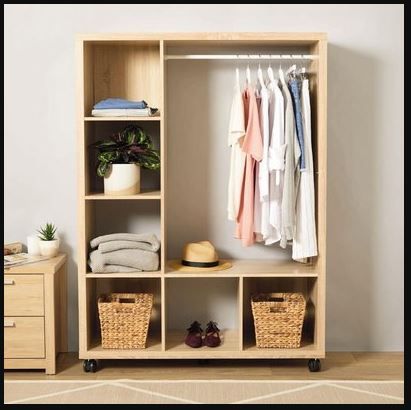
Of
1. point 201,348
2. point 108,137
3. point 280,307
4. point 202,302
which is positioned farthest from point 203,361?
point 108,137

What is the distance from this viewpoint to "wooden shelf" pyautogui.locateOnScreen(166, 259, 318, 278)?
397cm

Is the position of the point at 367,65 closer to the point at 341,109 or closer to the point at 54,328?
the point at 341,109

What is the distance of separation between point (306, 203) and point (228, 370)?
40.3 inches

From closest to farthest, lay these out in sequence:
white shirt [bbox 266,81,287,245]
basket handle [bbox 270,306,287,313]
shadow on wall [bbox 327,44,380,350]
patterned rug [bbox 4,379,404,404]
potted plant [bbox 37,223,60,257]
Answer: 1. patterned rug [bbox 4,379,404,404]
2. white shirt [bbox 266,81,287,245]
3. basket handle [bbox 270,306,287,313]
4. potted plant [bbox 37,223,60,257]
5. shadow on wall [bbox 327,44,380,350]

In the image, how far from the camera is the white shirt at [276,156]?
12.7 feet

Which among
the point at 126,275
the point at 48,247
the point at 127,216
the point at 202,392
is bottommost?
the point at 202,392

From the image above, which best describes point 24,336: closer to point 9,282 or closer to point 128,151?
point 9,282

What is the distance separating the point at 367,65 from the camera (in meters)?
4.31

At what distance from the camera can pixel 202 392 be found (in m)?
3.69

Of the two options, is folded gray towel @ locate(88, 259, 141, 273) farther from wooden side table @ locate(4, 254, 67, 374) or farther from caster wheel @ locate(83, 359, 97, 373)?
caster wheel @ locate(83, 359, 97, 373)

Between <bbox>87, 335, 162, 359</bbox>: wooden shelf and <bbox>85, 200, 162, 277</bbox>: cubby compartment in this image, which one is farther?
<bbox>85, 200, 162, 277</bbox>: cubby compartment

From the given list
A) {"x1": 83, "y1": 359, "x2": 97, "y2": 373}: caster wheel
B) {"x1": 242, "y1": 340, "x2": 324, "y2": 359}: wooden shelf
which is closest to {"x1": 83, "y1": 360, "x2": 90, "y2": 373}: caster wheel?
{"x1": 83, "y1": 359, "x2": 97, "y2": 373}: caster wheel

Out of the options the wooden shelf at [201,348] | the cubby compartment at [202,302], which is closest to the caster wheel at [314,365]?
the wooden shelf at [201,348]

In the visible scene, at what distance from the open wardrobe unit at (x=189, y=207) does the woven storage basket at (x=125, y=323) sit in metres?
0.05
